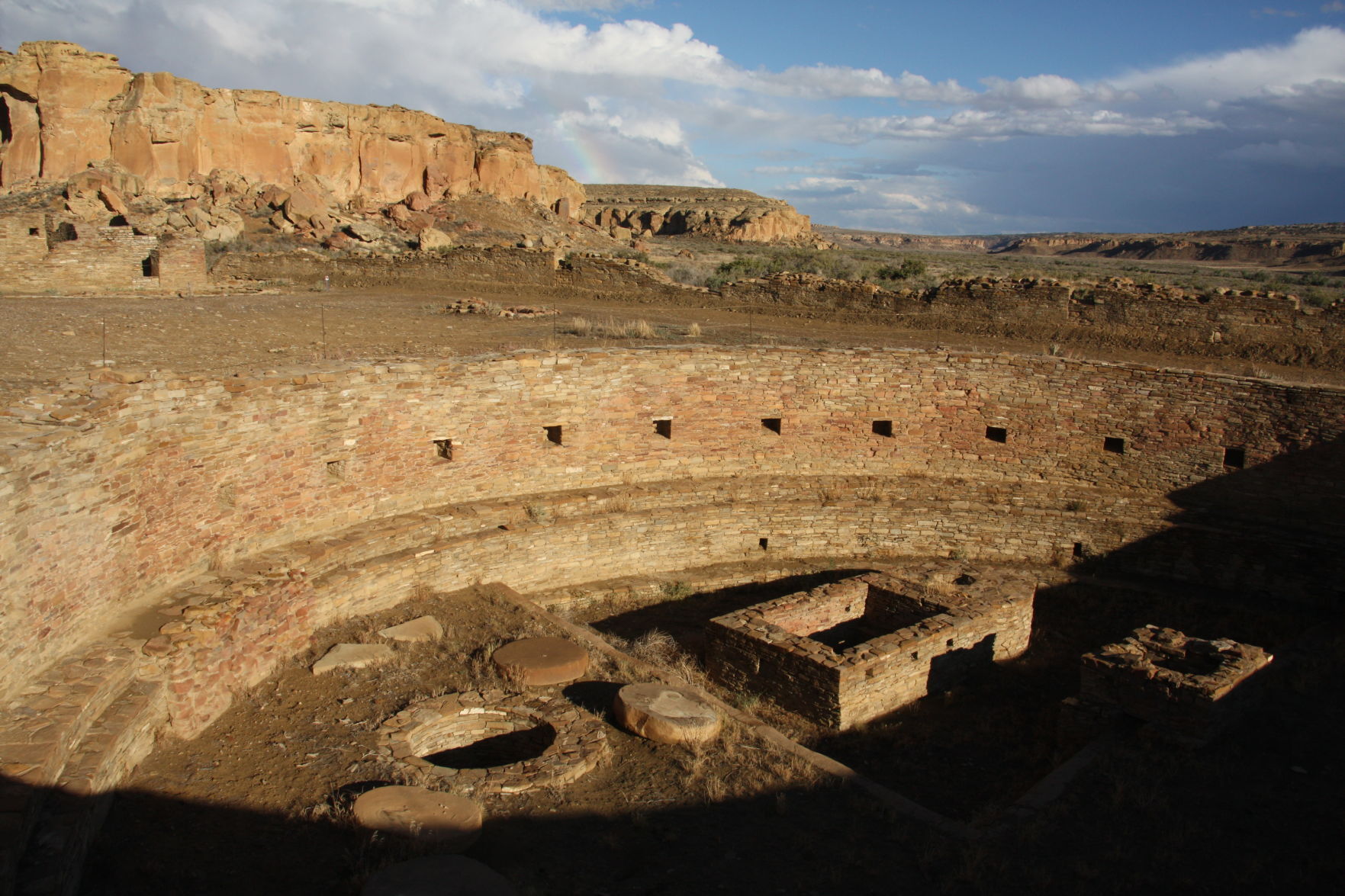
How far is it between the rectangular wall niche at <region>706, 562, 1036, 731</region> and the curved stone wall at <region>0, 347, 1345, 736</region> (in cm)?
201

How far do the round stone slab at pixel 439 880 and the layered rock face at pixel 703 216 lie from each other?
4395 cm

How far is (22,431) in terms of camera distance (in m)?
6.13

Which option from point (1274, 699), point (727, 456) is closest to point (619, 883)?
point (1274, 699)

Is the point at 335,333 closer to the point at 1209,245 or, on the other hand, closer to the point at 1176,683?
the point at 1176,683

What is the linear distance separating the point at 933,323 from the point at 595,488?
9.39 m

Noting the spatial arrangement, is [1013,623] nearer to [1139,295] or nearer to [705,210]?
[1139,295]

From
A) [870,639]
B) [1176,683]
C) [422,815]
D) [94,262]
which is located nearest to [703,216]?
[94,262]

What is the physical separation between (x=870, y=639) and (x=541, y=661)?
3498 millimetres

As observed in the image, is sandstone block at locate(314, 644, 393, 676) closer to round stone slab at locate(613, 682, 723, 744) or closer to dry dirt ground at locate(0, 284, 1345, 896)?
dry dirt ground at locate(0, 284, 1345, 896)

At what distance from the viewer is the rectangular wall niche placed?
788cm

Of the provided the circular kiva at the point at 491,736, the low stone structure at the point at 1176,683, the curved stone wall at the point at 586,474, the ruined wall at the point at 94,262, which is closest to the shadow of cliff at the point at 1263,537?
the curved stone wall at the point at 586,474

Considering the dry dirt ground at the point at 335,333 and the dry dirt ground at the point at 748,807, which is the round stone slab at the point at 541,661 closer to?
the dry dirt ground at the point at 748,807

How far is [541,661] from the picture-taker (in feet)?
24.6

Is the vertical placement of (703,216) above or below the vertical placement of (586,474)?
above
